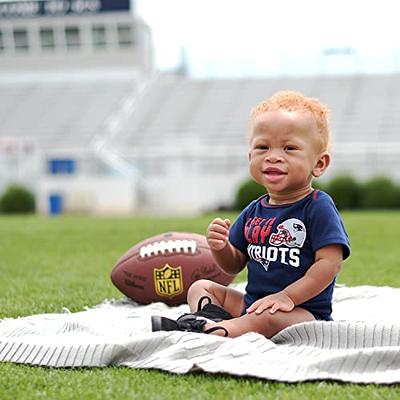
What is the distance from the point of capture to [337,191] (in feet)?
54.9

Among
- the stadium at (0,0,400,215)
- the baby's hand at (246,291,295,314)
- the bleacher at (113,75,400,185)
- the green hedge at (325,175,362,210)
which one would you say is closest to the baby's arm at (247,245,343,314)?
the baby's hand at (246,291,295,314)

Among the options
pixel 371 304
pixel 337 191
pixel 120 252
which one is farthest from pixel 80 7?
pixel 371 304

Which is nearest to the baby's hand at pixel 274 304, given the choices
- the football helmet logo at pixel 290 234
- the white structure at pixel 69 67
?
the football helmet logo at pixel 290 234

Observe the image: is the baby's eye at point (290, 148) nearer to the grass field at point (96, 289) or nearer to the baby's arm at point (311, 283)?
the baby's arm at point (311, 283)

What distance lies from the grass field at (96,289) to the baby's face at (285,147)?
0.75m

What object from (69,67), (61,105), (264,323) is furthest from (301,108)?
(69,67)

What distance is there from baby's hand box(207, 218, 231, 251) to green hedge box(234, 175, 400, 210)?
538 inches

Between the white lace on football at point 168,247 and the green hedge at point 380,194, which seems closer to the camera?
the white lace on football at point 168,247

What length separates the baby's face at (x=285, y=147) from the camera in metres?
2.58

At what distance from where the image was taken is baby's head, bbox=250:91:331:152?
2607mm

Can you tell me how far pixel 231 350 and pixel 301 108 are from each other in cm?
83

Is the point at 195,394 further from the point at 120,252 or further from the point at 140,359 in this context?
the point at 120,252

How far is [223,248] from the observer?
9.04ft

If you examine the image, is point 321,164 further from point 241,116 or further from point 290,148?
point 241,116
